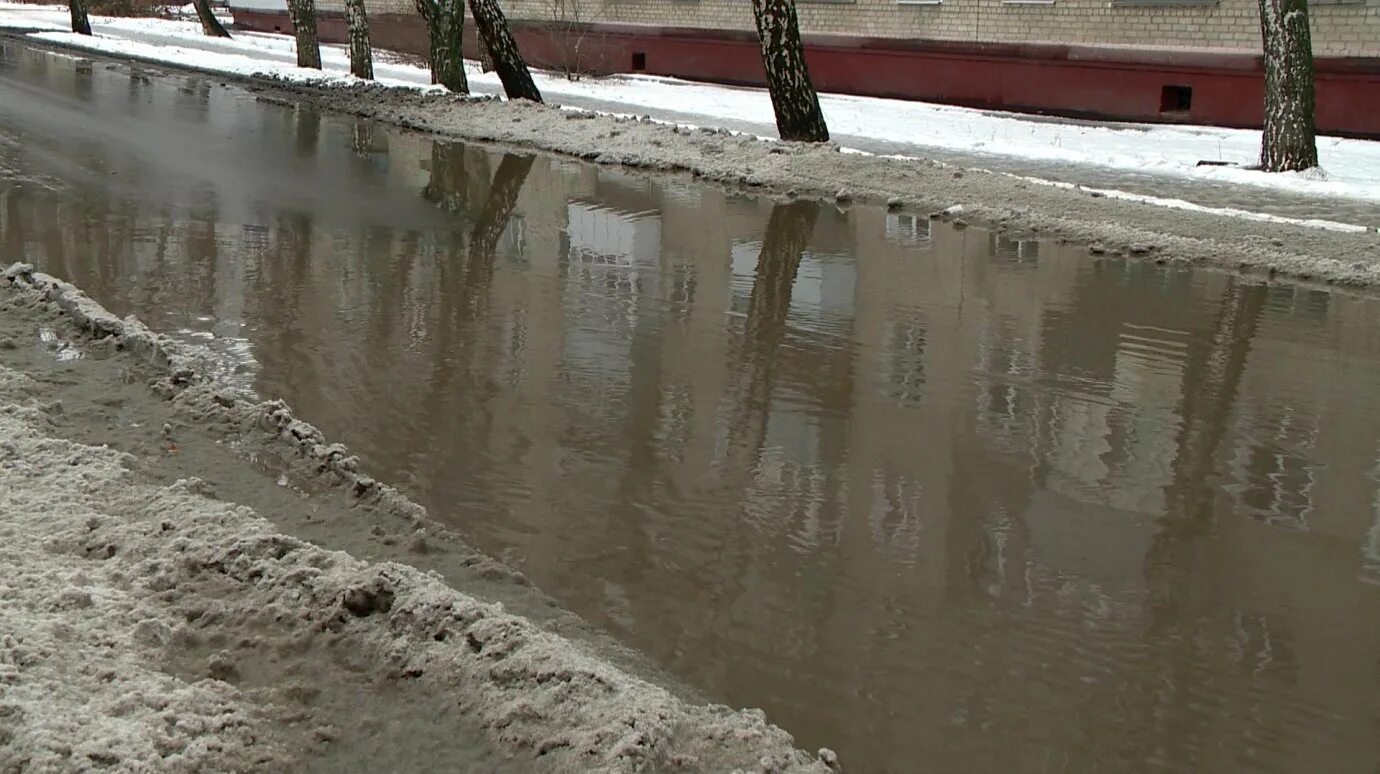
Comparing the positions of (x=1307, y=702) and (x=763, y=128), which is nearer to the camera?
(x=1307, y=702)

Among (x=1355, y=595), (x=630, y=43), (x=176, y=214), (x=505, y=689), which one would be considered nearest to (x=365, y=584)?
(x=505, y=689)

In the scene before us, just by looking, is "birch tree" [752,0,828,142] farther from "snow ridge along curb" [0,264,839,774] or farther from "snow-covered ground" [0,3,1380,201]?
"snow ridge along curb" [0,264,839,774]

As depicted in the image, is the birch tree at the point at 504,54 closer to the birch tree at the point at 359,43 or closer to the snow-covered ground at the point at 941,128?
the snow-covered ground at the point at 941,128

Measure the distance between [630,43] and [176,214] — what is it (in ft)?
69.8

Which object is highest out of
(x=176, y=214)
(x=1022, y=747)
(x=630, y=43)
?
(x=630, y=43)

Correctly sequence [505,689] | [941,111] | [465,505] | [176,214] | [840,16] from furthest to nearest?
[840,16] → [941,111] → [176,214] → [465,505] → [505,689]

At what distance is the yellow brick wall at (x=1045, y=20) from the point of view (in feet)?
66.9

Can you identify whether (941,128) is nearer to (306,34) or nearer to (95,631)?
(306,34)

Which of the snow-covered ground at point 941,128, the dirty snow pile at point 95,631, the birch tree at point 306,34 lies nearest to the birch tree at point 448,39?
the snow-covered ground at point 941,128

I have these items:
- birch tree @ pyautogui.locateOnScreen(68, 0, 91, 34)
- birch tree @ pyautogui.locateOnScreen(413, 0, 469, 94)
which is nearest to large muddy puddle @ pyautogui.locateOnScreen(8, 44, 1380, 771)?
birch tree @ pyautogui.locateOnScreen(413, 0, 469, 94)

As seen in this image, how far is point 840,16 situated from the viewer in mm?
28250

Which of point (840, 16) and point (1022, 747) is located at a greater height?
point (840, 16)

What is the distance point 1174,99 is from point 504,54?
1034 centimetres

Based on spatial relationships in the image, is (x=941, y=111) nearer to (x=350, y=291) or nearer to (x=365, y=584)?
(x=350, y=291)
